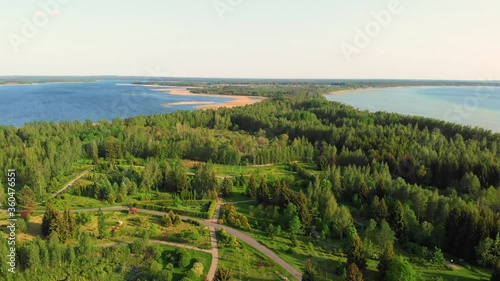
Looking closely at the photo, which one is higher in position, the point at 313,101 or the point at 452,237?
the point at 313,101

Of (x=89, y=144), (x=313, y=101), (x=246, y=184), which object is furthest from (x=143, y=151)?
(x=313, y=101)

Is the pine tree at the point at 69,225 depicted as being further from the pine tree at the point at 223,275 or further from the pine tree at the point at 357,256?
the pine tree at the point at 357,256

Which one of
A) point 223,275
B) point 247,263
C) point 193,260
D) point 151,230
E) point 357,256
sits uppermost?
point 357,256

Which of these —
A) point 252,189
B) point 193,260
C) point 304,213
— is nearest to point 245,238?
point 193,260

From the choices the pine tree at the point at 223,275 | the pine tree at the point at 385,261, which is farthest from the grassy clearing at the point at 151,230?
the pine tree at the point at 385,261

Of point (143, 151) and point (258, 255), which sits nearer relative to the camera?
point (258, 255)

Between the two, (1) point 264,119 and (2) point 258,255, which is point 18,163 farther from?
(1) point 264,119

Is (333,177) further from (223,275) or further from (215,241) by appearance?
(223,275)
